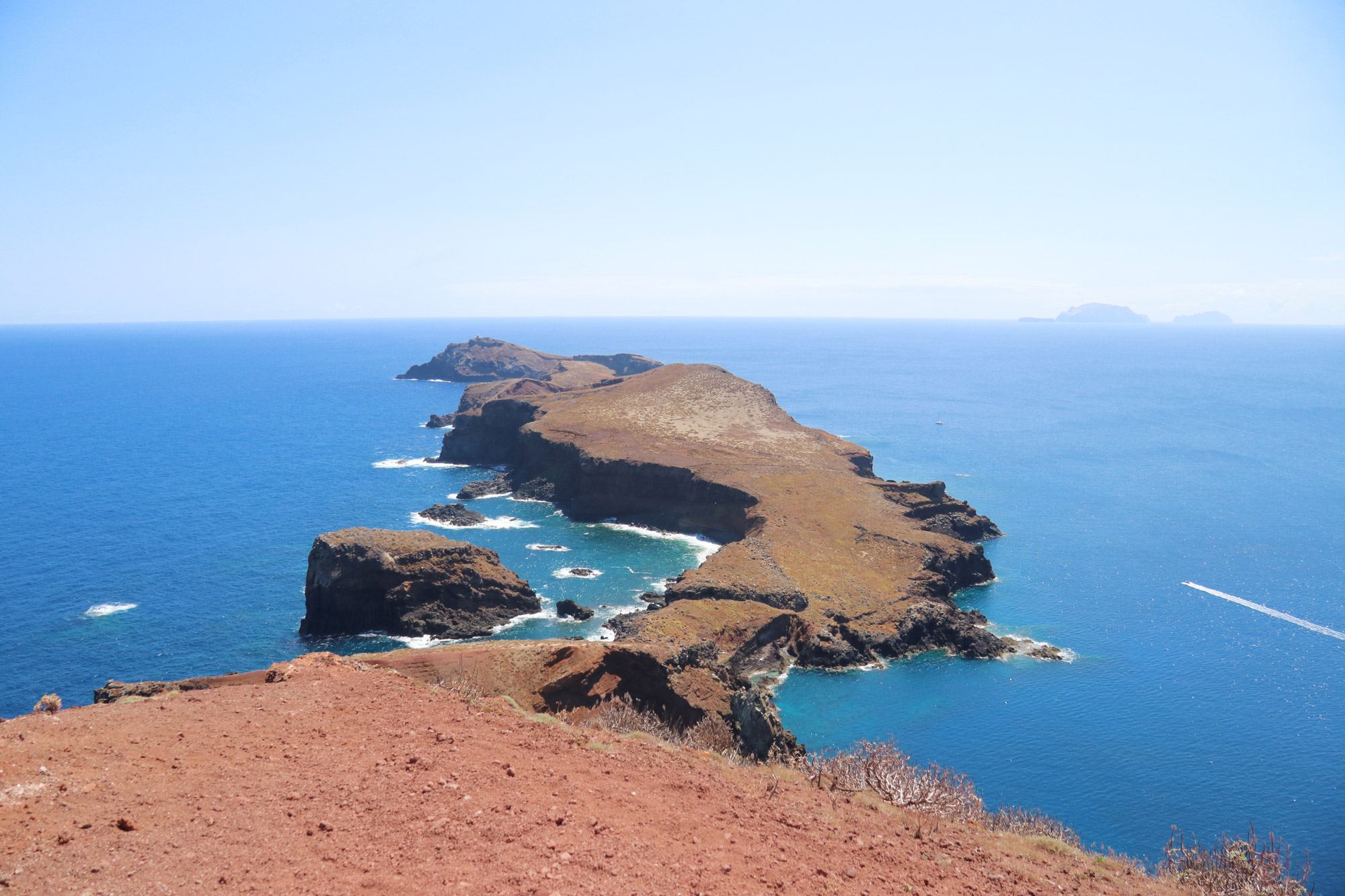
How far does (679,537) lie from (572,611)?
2215cm

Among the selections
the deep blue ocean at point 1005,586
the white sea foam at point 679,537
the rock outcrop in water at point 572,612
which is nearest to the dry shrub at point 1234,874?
the deep blue ocean at point 1005,586

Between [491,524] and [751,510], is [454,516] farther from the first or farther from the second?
[751,510]

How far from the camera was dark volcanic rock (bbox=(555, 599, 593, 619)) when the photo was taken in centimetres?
5519

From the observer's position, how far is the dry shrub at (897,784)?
61.8ft

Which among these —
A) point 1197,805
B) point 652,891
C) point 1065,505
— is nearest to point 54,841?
point 652,891

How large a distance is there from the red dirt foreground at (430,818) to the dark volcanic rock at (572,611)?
114ft

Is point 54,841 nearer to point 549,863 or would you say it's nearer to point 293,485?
point 549,863

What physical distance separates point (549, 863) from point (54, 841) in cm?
844

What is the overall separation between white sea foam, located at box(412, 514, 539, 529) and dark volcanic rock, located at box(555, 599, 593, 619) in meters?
23.5

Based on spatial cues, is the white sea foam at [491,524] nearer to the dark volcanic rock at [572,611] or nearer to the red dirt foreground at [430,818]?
the dark volcanic rock at [572,611]

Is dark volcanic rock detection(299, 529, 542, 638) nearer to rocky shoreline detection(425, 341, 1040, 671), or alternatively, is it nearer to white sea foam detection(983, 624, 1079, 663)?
rocky shoreline detection(425, 341, 1040, 671)

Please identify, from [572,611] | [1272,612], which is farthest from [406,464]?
[1272,612]

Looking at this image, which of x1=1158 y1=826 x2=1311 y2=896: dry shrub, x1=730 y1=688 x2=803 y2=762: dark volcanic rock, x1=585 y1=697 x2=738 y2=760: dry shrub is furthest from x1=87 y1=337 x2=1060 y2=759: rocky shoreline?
x1=1158 y1=826 x2=1311 y2=896: dry shrub

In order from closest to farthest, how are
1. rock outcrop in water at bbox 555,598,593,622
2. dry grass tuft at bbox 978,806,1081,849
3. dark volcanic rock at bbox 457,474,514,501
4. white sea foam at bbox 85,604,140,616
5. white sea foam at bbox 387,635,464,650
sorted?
dry grass tuft at bbox 978,806,1081,849, white sea foam at bbox 387,635,464,650, white sea foam at bbox 85,604,140,616, rock outcrop in water at bbox 555,598,593,622, dark volcanic rock at bbox 457,474,514,501
